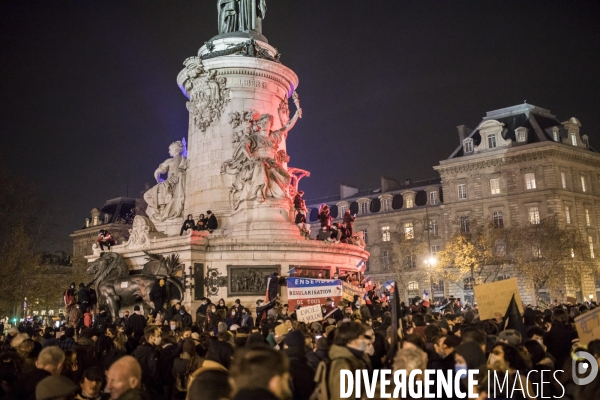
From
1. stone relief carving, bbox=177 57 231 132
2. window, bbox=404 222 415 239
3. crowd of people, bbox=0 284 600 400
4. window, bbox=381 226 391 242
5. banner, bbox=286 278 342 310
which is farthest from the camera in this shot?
window, bbox=381 226 391 242

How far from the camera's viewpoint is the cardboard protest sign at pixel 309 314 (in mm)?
13010

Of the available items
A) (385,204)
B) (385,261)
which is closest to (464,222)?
(385,261)

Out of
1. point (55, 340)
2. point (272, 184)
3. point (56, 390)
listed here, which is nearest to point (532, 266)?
point (272, 184)

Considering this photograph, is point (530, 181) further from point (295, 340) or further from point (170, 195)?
point (295, 340)

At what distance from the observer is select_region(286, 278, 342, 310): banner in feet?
60.4

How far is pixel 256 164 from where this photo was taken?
82.7 ft

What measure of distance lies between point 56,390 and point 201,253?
18.3 metres

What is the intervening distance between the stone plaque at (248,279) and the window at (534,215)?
44914 millimetres

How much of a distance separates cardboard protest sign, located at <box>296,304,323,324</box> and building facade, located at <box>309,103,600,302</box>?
48.2m

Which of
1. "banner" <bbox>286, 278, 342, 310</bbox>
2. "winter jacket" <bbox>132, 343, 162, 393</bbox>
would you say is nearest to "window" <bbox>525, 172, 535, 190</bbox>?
"banner" <bbox>286, 278, 342, 310</bbox>

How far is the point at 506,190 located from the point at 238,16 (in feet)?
139

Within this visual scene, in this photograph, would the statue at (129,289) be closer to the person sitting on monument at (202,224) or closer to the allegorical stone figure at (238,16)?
the person sitting on monument at (202,224)

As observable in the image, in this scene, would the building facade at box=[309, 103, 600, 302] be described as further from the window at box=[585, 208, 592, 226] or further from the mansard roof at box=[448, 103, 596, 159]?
the mansard roof at box=[448, 103, 596, 159]

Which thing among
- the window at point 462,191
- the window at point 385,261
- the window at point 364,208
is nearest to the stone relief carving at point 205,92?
the window at point 462,191
